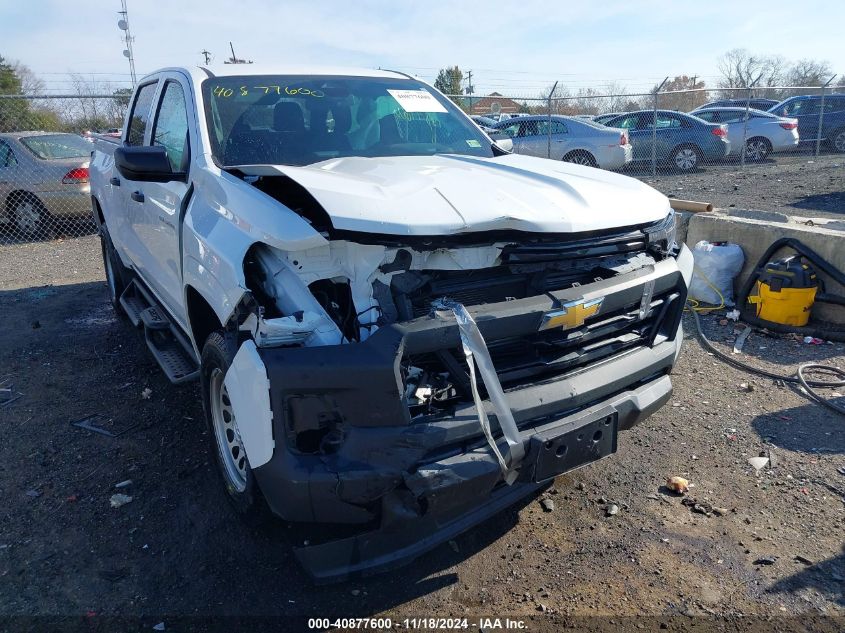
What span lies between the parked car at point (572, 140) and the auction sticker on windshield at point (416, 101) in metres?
10.3

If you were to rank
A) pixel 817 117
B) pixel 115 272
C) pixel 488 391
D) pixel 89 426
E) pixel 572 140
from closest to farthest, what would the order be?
pixel 488 391
pixel 89 426
pixel 115 272
pixel 572 140
pixel 817 117

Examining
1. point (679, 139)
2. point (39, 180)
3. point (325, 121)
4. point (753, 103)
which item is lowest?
point (39, 180)

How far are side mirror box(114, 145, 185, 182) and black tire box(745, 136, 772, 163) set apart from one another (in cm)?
1687

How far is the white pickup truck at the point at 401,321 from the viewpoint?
2.26 metres

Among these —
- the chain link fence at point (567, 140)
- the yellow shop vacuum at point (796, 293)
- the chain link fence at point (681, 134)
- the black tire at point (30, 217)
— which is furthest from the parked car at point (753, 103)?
the black tire at point (30, 217)

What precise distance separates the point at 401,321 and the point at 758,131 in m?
17.3

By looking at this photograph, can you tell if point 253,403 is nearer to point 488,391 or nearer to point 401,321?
point 401,321

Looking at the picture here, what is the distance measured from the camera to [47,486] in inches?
138

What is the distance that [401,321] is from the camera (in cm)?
246

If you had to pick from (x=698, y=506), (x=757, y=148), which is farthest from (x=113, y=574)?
(x=757, y=148)

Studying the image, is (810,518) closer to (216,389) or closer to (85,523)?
(216,389)

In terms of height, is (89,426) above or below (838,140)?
below

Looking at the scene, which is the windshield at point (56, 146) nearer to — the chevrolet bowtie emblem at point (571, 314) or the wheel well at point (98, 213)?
the wheel well at point (98, 213)

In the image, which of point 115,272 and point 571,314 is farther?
point 115,272
